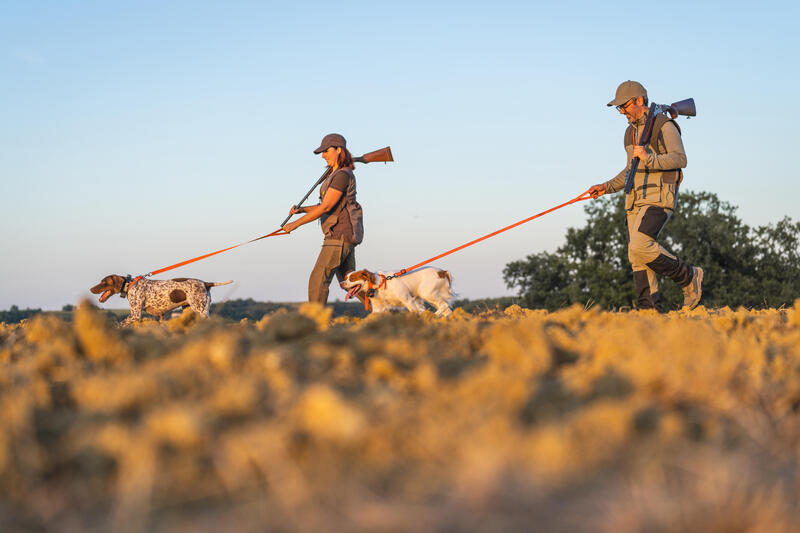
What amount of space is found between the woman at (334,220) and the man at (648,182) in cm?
286

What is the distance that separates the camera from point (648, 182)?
8.65 metres

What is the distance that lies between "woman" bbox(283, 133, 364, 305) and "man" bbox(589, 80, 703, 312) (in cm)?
286

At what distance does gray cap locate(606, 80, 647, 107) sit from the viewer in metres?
8.73

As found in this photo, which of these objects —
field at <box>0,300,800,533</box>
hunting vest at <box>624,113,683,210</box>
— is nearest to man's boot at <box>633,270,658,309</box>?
hunting vest at <box>624,113,683,210</box>

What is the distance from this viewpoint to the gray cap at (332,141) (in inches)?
360

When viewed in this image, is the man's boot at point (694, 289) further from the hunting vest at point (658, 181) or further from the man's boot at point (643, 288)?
the hunting vest at point (658, 181)

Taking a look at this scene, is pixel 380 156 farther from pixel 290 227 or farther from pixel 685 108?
pixel 685 108

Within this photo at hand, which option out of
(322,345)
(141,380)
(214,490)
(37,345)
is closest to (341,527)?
(214,490)

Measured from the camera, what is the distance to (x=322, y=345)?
3.59m

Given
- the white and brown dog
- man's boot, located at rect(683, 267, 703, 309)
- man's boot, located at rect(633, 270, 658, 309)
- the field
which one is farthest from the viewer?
the white and brown dog

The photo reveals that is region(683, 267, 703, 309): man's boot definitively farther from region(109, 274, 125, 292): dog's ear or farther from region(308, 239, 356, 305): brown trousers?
region(109, 274, 125, 292): dog's ear

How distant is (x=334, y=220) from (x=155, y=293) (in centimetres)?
500

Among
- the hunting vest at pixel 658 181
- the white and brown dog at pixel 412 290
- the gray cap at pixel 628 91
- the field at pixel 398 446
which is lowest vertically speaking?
the field at pixel 398 446

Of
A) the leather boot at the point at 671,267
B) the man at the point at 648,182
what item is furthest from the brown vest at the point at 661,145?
the leather boot at the point at 671,267
